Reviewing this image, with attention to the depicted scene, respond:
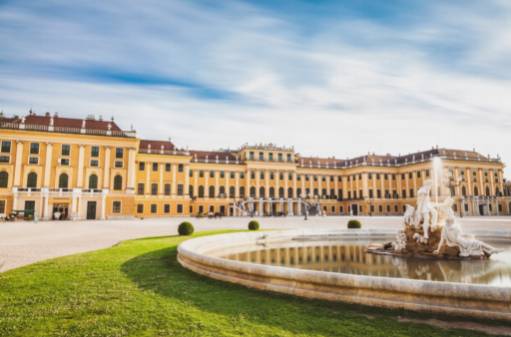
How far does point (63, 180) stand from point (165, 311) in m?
44.2

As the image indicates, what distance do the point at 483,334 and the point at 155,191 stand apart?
5289 cm

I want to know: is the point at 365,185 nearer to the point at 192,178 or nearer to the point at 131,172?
the point at 192,178

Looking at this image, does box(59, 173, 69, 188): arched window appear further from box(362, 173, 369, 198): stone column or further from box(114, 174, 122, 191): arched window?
box(362, 173, 369, 198): stone column

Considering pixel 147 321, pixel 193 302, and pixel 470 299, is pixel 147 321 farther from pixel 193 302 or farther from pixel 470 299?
pixel 470 299

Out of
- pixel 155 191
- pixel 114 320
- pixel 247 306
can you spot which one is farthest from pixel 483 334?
pixel 155 191

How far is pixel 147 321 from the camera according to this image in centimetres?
452

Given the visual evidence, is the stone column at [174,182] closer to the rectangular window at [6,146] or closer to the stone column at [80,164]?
the stone column at [80,164]

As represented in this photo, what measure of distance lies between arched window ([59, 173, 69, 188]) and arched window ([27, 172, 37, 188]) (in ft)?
9.03

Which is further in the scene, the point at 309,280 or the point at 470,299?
the point at 309,280

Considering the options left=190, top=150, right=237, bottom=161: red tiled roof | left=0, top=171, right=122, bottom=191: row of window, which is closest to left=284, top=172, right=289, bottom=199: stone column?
left=190, top=150, right=237, bottom=161: red tiled roof

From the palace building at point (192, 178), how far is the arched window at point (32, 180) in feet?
0.36

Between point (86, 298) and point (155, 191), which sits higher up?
point (155, 191)

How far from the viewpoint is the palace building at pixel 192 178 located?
135 ft

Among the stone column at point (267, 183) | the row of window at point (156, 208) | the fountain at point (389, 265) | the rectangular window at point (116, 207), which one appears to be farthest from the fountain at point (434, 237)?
the stone column at point (267, 183)
